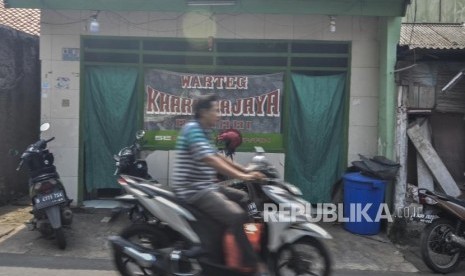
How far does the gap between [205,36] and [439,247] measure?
183 inches

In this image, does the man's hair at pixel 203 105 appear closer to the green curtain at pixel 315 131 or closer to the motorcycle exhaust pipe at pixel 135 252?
the motorcycle exhaust pipe at pixel 135 252

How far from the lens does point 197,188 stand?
14.7ft

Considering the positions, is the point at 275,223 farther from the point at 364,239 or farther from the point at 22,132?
the point at 22,132

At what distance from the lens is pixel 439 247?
616 centimetres

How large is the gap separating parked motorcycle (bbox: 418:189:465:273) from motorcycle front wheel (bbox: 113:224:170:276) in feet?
10.6

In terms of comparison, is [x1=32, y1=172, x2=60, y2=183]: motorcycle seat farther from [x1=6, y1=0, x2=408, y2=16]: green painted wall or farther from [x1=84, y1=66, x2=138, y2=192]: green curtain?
[x1=6, y1=0, x2=408, y2=16]: green painted wall

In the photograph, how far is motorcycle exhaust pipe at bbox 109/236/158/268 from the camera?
4.59m

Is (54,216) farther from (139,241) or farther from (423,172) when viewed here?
(423,172)

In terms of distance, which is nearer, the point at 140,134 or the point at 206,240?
the point at 206,240

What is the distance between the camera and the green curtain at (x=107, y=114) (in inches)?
331

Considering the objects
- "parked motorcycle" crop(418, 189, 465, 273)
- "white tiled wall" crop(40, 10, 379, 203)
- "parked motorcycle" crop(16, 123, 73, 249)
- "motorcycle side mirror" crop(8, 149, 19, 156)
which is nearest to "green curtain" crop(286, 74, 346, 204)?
"white tiled wall" crop(40, 10, 379, 203)

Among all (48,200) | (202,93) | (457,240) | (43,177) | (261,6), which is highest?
(261,6)

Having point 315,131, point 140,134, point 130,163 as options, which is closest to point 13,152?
point 140,134

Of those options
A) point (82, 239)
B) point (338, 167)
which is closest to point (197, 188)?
point (82, 239)
